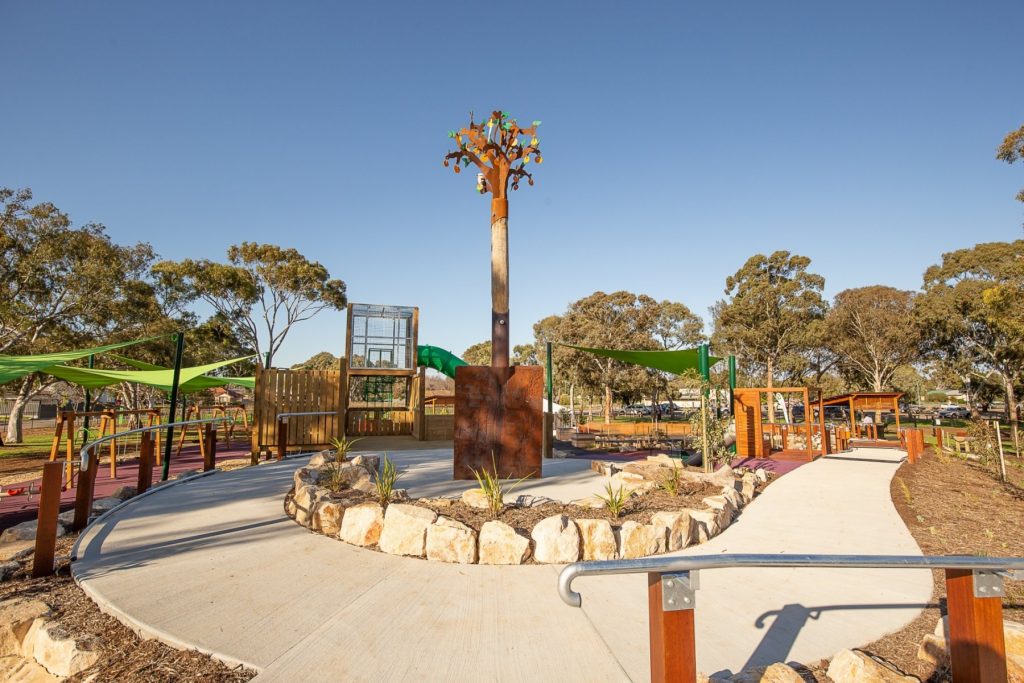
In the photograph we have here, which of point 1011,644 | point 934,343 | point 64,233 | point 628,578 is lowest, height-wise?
point 628,578

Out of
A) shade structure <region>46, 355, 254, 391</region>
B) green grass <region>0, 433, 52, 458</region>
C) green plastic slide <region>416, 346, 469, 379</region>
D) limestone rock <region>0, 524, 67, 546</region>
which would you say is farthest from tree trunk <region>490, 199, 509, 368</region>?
green grass <region>0, 433, 52, 458</region>

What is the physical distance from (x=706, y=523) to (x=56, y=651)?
4.60 meters

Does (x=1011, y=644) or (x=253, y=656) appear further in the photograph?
(x=253, y=656)

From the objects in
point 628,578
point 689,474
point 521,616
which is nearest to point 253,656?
point 521,616

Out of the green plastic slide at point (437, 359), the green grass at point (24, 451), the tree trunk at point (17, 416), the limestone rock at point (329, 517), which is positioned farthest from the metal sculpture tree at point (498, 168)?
the tree trunk at point (17, 416)

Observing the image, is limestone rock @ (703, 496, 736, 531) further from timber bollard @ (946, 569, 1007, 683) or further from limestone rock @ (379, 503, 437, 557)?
timber bollard @ (946, 569, 1007, 683)

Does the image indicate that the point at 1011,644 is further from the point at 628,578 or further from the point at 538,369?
the point at 538,369

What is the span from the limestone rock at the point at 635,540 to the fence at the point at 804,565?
2.32 meters

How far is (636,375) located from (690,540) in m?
28.8

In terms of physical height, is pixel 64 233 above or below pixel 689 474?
above

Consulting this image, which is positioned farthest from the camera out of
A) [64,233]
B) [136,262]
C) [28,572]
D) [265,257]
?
[265,257]

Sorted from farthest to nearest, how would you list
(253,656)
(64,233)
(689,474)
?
(64,233), (689,474), (253,656)

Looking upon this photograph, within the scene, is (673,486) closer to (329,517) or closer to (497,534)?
(497,534)

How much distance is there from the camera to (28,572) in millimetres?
3639
